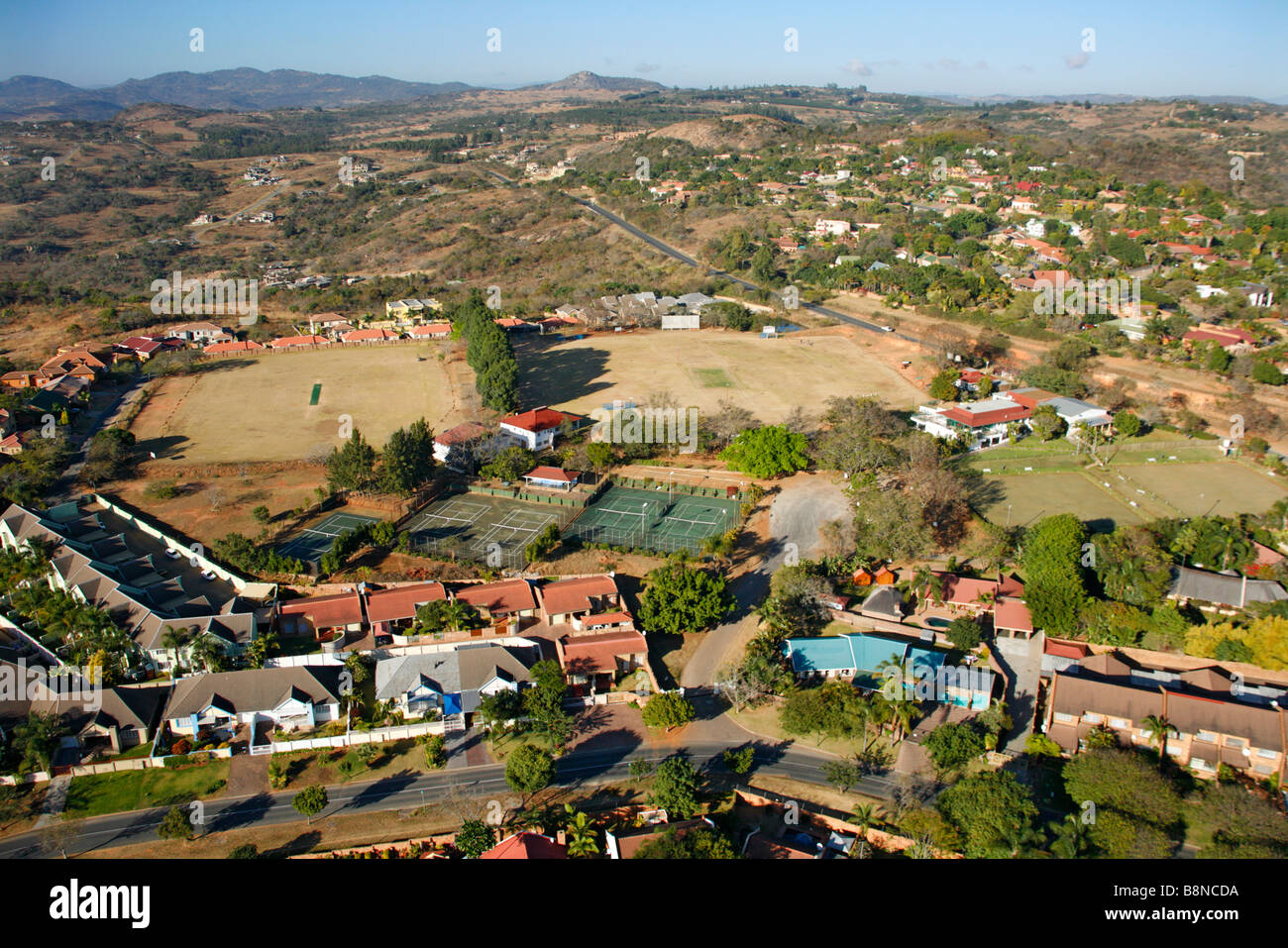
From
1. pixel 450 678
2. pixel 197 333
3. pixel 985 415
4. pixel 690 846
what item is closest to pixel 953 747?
pixel 690 846

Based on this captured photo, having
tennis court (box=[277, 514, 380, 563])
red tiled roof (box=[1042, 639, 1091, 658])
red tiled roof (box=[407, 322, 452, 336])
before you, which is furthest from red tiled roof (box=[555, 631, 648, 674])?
red tiled roof (box=[407, 322, 452, 336])

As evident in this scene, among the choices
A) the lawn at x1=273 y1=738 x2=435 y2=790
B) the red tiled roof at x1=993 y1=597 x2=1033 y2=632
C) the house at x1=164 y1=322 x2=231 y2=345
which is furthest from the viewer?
the house at x1=164 y1=322 x2=231 y2=345

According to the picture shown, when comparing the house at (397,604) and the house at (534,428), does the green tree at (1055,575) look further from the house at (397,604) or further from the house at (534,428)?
the house at (534,428)

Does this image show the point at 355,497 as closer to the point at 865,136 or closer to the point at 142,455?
the point at 142,455

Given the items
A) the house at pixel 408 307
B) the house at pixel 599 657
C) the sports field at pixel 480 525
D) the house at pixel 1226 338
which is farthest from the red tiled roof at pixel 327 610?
the house at pixel 1226 338

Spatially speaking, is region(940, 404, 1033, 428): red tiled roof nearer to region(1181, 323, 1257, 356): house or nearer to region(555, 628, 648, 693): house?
region(1181, 323, 1257, 356): house

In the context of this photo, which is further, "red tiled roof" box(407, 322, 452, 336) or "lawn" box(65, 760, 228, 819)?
"red tiled roof" box(407, 322, 452, 336)

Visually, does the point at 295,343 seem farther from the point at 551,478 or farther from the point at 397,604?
the point at 397,604
